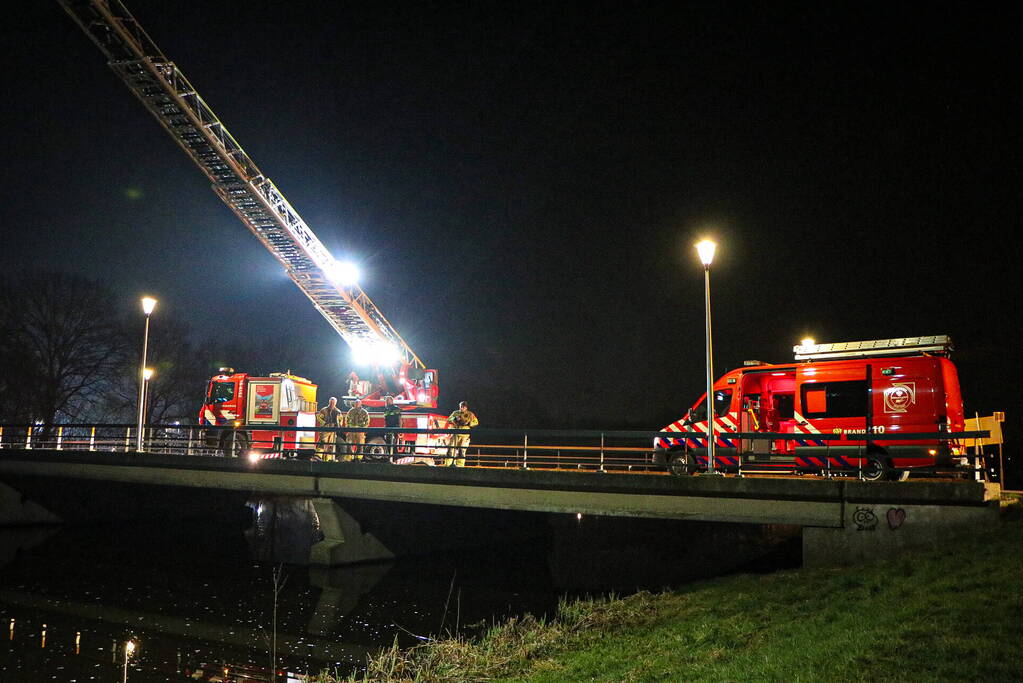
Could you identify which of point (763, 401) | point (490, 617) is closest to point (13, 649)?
point (490, 617)

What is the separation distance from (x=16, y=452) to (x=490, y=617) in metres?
17.5

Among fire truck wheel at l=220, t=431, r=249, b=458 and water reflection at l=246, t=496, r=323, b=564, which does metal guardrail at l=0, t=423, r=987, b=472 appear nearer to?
fire truck wheel at l=220, t=431, r=249, b=458

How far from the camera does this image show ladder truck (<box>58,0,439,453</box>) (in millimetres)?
18531

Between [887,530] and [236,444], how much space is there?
18.0 m

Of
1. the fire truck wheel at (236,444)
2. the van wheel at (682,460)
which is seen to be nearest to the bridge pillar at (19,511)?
the fire truck wheel at (236,444)

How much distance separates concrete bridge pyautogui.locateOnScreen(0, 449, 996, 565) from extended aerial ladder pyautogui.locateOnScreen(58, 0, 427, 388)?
689 centimetres

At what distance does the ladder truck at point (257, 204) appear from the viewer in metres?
18.5

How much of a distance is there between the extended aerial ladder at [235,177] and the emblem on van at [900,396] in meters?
14.8

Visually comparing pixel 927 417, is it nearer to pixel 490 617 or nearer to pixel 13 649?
pixel 490 617

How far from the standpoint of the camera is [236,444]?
75.5 ft

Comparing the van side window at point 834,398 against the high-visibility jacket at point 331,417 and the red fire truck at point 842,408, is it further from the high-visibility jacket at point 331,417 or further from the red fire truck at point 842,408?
the high-visibility jacket at point 331,417

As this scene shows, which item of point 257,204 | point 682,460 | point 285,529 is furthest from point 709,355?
point 257,204

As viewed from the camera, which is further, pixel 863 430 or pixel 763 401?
pixel 763 401

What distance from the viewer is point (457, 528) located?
901 inches
